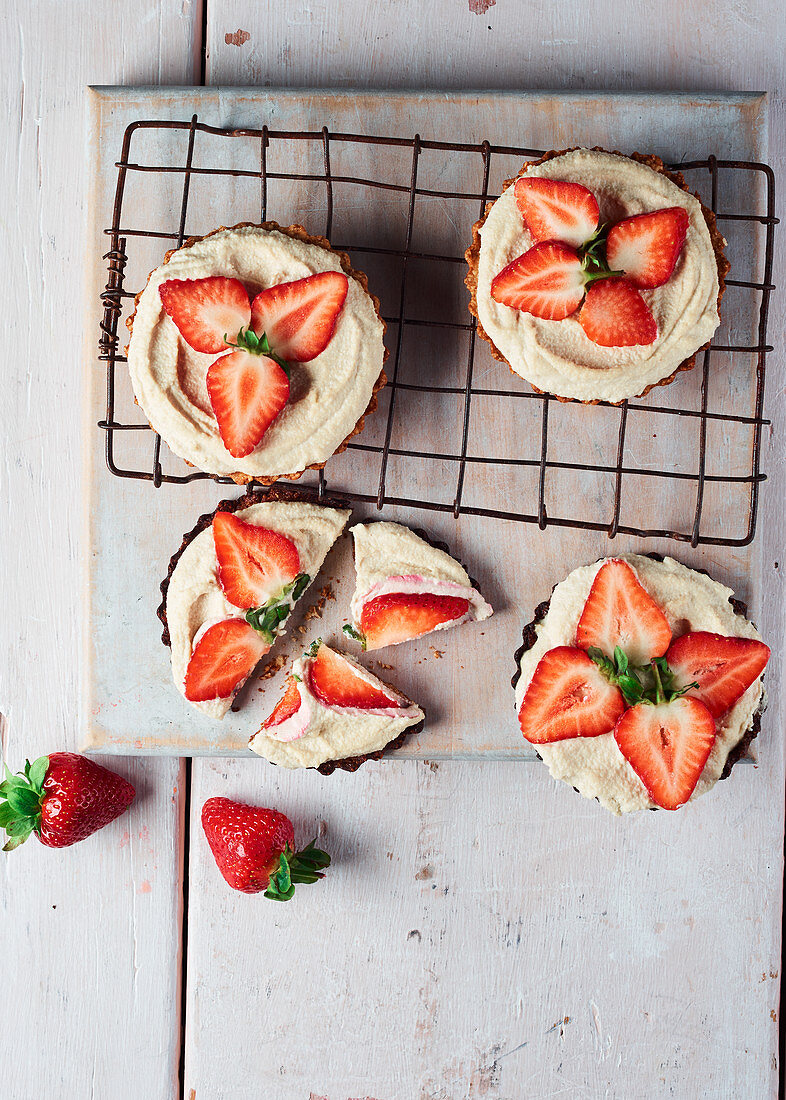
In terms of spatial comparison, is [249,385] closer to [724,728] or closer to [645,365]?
[645,365]

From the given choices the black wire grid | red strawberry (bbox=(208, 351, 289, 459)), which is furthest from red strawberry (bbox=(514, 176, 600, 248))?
red strawberry (bbox=(208, 351, 289, 459))

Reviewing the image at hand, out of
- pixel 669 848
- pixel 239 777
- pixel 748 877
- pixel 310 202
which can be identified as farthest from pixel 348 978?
pixel 310 202

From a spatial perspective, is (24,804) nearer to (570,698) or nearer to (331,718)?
(331,718)

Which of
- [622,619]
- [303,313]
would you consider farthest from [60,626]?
[622,619]

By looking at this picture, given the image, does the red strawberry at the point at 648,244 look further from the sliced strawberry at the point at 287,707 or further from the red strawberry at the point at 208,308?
the sliced strawberry at the point at 287,707

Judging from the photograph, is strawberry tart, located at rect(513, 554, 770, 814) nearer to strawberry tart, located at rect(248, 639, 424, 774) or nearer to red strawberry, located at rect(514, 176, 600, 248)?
strawberry tart, located at rect(248, 639, 424, 774)

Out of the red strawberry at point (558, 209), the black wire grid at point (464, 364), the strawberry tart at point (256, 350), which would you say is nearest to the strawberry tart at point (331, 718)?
the black wire grid at point (464, 364)
